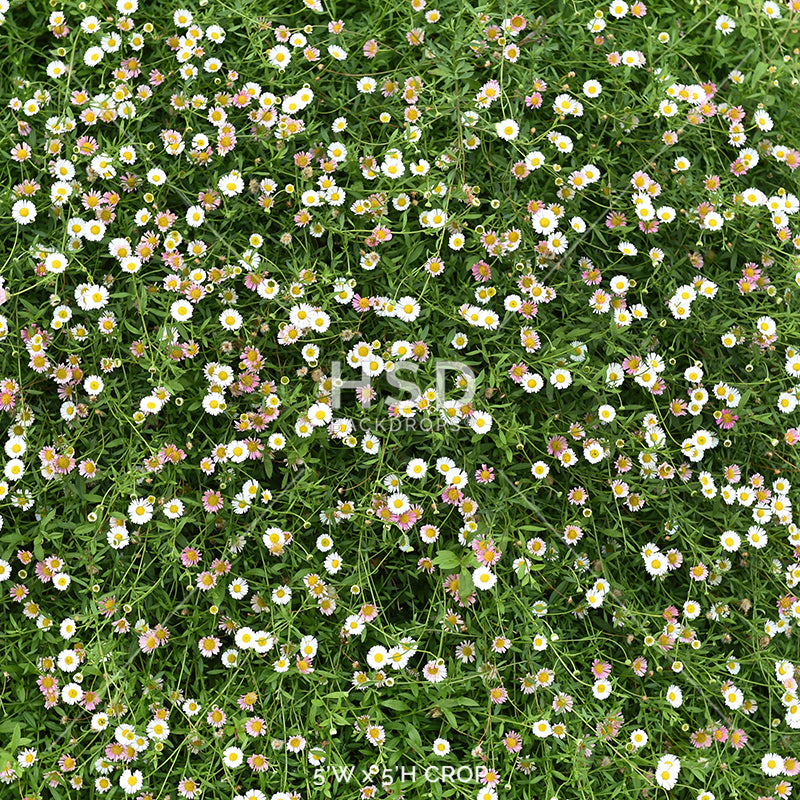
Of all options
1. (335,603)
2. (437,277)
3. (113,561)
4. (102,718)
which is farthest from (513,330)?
(102,718)

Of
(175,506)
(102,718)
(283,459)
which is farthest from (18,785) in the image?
(283,459)

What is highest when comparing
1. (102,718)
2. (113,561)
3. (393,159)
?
(393,159)

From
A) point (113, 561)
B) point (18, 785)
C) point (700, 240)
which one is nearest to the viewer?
point (18, 785)

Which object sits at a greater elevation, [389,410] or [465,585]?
[389,410]

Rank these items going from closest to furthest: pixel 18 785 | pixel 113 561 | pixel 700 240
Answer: pixel 18 785 → pixel 113 561 → pixel 700 240

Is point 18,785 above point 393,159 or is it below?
below

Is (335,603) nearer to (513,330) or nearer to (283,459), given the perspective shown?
(283,459)

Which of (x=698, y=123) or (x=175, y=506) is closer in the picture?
(x=175, y=506)

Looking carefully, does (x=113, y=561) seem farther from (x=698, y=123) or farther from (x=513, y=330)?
(x=698, y=123)
